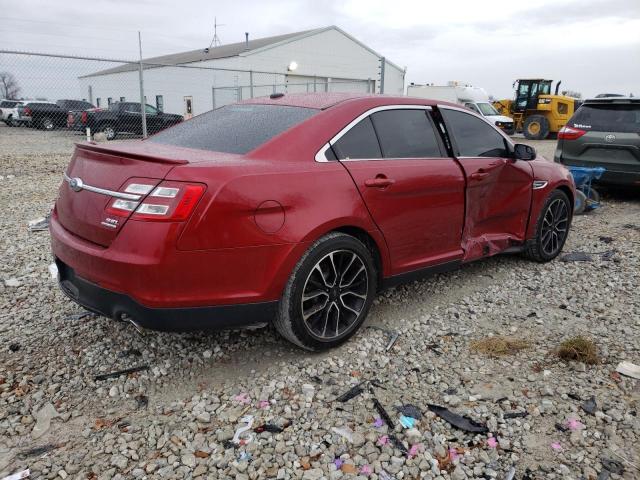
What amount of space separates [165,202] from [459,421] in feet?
5.83

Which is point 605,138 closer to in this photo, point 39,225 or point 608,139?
point 608,139

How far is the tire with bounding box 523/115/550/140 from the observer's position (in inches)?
894

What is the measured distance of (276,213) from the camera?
105 inches

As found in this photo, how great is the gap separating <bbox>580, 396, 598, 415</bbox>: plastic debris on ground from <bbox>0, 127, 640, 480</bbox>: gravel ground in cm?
2

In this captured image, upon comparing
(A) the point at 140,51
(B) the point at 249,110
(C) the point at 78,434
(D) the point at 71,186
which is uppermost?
(A) the point at 140,51

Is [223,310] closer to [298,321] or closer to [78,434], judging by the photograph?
[298,321]

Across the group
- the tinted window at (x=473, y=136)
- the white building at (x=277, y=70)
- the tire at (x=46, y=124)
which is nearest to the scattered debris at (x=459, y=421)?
the tinted window at (x=473, y=136)

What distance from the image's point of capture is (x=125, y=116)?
17.9 meters

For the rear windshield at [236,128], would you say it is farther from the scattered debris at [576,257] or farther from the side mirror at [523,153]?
the scattered debris at [576,257]

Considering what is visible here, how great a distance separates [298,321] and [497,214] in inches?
88.7

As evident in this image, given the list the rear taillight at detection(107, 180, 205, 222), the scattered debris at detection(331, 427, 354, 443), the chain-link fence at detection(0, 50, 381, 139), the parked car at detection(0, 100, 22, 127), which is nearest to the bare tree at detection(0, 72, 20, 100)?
the chain-link fence at detection(0, 50, 381, 139)

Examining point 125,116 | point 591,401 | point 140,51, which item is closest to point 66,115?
point 125,116

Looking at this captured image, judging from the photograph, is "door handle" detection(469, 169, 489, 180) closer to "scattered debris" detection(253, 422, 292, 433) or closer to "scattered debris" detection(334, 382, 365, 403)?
"scattered debris" detection(334, 382, 365, 403)

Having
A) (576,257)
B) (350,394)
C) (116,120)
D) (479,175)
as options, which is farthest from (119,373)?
(116,120)
